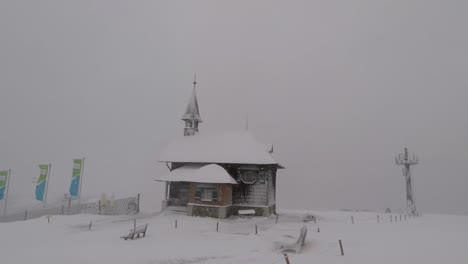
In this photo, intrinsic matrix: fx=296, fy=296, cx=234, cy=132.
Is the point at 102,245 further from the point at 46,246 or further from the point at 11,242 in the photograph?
the point at 11,242

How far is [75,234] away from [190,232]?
7432mm

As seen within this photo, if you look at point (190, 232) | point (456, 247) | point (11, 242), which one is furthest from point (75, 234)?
point (456, 247)

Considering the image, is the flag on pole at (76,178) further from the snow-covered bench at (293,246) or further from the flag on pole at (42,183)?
the snow-covered bench at (293,246)

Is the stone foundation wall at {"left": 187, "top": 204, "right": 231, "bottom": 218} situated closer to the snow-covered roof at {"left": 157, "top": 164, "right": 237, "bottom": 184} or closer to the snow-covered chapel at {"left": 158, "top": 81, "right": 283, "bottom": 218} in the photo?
the snow-covered chapel at {"left": 158, "top": 81, "right": 283, "bottom": 218}

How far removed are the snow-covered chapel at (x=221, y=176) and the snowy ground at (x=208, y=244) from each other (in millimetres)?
4454

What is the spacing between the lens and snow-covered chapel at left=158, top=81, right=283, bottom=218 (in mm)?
28875

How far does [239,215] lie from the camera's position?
3003 centimetres

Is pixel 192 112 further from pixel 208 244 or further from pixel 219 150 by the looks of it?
pixel 208 244

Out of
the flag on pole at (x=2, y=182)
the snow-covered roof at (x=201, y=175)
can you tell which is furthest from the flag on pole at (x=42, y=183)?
the snow-covered roof at (x=201, y=175)

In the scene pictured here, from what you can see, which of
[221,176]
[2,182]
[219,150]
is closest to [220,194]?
[221,176]

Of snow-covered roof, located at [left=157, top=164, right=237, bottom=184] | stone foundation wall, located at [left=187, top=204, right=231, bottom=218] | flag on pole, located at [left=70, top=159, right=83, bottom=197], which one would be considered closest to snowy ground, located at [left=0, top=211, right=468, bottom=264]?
stone foundation wall, located at [left=187, top=204, right=231, bottom=218]

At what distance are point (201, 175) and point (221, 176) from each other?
6.76 ft

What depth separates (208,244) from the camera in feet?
55.3

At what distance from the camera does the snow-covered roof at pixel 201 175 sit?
1121 inches
